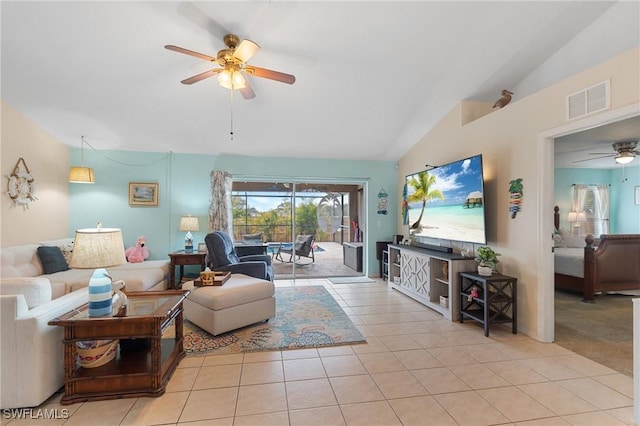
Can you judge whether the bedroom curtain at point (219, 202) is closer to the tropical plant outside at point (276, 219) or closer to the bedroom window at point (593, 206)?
the tropical plant outside at point (276, 219)

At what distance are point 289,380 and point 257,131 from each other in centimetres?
363

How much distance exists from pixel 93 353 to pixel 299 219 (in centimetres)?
421

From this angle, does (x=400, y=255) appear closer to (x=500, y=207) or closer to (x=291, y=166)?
(x=500, y=207)

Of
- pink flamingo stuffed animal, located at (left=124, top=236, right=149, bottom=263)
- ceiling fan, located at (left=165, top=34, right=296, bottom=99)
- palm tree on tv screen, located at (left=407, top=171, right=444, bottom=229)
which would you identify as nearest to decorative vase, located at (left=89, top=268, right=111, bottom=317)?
ceiling fan, located at (left=165, top=34, right=296, bottom=99)

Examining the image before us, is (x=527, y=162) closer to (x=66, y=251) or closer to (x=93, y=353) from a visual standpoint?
(x=93, y=353)

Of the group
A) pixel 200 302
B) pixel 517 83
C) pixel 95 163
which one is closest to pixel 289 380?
pixel 200 302

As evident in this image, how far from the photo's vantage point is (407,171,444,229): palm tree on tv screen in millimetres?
4309

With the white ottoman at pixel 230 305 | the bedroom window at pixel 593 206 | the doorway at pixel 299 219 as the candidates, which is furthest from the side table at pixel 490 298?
the bedroom window at pixel 593 206

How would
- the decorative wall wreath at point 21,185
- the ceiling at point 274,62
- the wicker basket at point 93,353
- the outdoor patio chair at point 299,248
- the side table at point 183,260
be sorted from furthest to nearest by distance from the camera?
the outdoor patio chair at point 299,248 → the side table at point 183,260 → the decorative wall wreath at point 21,185 → the ceiling at point 274,62 → the wicker basket at point 93,353

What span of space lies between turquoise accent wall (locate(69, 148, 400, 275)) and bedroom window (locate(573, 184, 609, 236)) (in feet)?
18.1

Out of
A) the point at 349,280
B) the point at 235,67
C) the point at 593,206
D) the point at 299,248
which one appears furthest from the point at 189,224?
the point at 593,206

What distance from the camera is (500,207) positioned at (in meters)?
3.47

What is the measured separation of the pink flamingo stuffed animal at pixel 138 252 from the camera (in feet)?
15.9

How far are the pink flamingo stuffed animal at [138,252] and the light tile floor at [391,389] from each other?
3.03m
